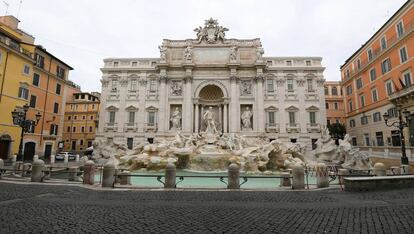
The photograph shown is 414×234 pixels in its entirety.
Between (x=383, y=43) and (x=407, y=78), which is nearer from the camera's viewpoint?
(x=407, y=78)

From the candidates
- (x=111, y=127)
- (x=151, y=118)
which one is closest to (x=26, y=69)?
(x=111, y=127)

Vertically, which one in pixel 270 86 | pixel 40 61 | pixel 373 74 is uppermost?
pixel 40 61

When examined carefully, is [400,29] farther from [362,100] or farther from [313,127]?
[313,127]

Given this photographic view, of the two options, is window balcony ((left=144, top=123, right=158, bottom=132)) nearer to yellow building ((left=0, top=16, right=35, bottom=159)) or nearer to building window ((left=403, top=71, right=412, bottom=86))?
yellow building ((left=0, top=16, right=35, bottom=159))

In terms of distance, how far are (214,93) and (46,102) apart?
78.0 feet

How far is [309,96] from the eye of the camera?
102ft

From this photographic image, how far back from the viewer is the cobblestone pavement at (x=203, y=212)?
470cm

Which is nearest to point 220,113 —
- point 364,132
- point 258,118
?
point 258,118

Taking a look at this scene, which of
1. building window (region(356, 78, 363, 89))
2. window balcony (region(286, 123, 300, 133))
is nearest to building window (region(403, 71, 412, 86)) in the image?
building window (region(356, 78, 363, 89))

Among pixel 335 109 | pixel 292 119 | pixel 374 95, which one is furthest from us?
pixel 335 109

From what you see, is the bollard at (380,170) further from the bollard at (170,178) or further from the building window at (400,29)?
the building window at (400,29)

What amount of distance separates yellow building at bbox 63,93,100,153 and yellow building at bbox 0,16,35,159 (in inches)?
795

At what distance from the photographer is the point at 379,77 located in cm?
2762

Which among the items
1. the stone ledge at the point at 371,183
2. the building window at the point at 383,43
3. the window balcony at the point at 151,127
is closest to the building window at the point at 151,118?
the window balcony at the point at 151,127
